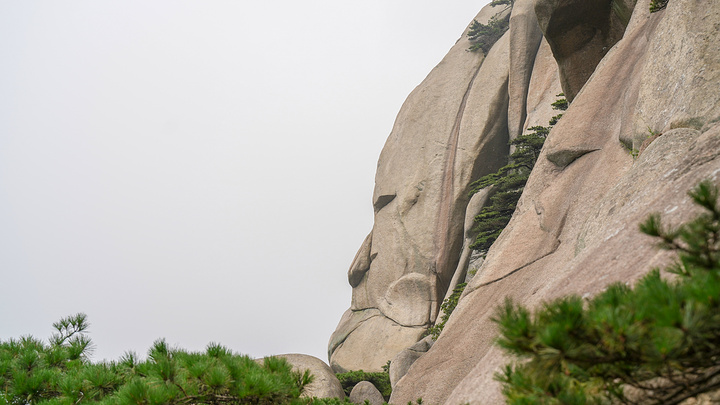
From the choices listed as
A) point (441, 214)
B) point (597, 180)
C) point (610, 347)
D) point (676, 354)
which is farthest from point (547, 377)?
point (441, 214)

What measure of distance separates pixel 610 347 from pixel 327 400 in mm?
4901

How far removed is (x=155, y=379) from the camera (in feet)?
13.5

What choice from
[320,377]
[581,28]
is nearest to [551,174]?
[581,28]

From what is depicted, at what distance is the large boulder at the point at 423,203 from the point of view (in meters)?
22.4

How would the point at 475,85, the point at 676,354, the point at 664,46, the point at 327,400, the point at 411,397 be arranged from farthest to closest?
the point at 475,85 < the point at 411,397 < the point at 664,46 < the point at 327,400 < the point at 676,354

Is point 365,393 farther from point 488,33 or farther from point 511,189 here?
point 488,33

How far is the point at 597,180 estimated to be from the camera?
27.4 feet

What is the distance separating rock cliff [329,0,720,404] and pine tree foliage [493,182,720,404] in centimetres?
161

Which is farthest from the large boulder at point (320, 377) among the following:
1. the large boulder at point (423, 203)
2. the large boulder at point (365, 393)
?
the large boulder at point (423, 203)

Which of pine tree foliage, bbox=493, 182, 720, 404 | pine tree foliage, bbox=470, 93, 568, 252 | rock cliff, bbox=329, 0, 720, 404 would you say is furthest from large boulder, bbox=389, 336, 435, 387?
pine tree foliage, bbox=493, 182, 720, 404

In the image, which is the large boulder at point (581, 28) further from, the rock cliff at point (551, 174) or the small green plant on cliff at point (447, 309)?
the small green plant on cliff at point (447, 309)

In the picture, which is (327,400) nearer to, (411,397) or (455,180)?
(411,397)

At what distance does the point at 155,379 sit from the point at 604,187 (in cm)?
734

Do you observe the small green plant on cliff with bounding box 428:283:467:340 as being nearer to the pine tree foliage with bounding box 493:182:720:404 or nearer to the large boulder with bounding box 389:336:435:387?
the large boulder with bounding box 389:336:435:387
